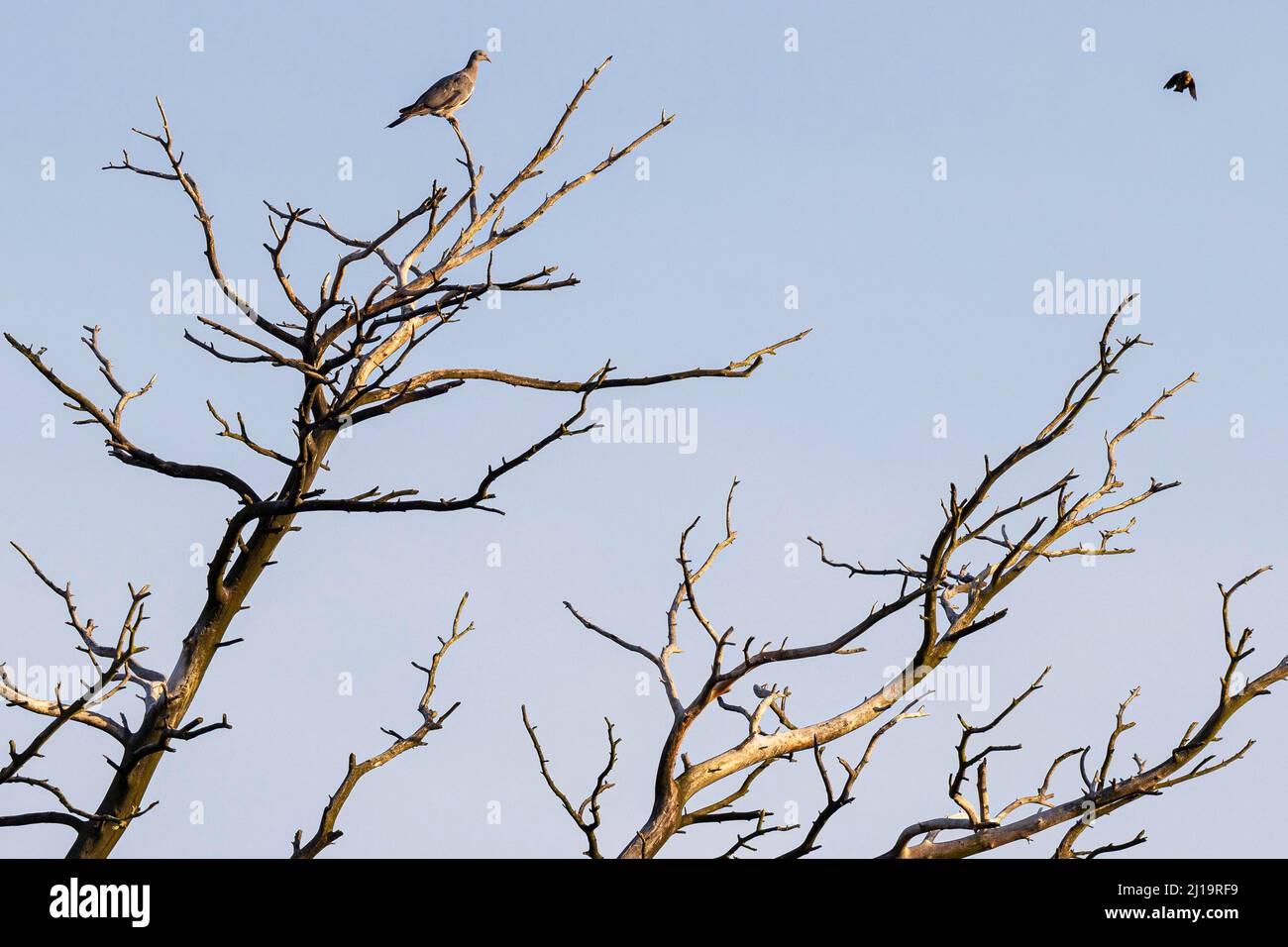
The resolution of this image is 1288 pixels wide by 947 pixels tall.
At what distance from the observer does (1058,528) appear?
854cm

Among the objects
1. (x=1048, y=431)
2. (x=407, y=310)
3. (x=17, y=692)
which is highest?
(x=407, y=310)

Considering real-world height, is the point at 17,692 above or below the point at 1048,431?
below

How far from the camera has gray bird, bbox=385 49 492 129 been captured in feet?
34.2

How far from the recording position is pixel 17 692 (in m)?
6.97

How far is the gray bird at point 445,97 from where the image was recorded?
10422 millimetres

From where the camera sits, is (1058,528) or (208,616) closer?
(208,616)

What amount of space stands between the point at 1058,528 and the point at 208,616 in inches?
187

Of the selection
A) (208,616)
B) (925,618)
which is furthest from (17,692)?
(925,618)

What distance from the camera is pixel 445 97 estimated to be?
1069 centimetres
